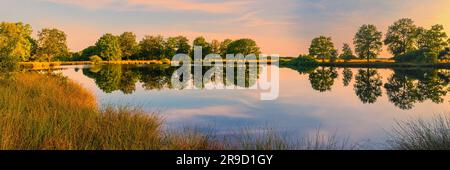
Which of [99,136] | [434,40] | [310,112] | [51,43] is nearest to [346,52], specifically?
[434,40]

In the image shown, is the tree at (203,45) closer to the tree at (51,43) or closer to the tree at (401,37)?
the tree at (51,43)

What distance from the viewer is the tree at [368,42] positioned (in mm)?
83812

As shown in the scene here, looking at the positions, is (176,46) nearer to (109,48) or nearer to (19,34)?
(109,48)

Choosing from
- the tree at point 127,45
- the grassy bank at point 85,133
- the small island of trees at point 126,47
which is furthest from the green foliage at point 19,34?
the tree at point 127,45

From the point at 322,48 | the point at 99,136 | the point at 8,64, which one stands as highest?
the point at 322,48

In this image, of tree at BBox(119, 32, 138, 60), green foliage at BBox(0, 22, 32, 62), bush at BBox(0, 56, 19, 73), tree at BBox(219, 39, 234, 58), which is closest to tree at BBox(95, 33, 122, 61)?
tree at BBox(119, 32, 138, 60)

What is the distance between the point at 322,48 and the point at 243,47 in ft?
101

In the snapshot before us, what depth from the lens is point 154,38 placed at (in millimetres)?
113812

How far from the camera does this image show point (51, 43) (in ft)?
248

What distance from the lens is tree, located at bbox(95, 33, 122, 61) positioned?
99000 millimetres

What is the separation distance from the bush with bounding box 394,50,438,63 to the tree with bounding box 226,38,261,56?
192 ft

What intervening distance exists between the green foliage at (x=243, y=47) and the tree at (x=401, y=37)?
50.8 m
